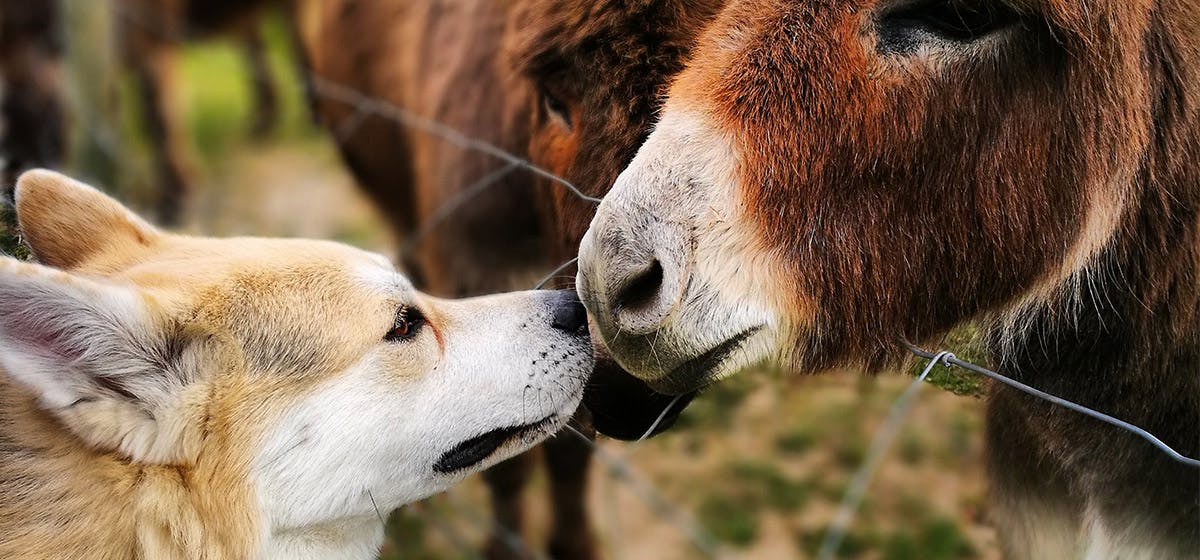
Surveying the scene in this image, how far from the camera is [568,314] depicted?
2316 mm

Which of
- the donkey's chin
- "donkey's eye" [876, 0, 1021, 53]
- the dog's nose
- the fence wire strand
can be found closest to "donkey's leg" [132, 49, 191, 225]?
the fence wire strand

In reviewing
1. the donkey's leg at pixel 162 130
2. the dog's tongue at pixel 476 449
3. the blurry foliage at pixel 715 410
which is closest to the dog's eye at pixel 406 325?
the dog's tongue at pixel 476 449

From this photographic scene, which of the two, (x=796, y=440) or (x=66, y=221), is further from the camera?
(x=796, y=440)

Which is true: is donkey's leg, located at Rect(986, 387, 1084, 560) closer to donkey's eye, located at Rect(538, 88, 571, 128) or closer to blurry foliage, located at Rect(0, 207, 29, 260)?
donkey's eye, located at Rect(538, 88, 571, 128)

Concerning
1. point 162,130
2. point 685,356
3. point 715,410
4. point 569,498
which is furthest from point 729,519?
point 162,130

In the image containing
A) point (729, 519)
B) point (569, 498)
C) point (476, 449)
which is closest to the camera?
point (476, 449)

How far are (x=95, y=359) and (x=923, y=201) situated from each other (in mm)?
1553

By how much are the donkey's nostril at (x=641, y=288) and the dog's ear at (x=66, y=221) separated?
1226mm

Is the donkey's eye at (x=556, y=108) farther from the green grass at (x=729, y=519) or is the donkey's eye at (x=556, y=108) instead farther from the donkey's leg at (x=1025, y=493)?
the green grass at (x=729, y=519)

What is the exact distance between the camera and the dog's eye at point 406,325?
2260mm

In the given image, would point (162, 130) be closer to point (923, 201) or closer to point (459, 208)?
point (459, 208)

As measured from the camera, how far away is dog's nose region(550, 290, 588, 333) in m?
2.31

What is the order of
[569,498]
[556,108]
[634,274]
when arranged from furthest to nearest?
[569,498]
[556,108]
[634,274]

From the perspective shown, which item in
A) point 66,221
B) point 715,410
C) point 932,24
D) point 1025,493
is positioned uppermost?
point 932,24
